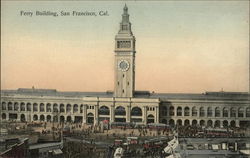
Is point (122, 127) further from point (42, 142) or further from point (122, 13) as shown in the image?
point (122, 13)

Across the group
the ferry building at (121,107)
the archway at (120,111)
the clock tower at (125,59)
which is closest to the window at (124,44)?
the clock tower at (125,59)

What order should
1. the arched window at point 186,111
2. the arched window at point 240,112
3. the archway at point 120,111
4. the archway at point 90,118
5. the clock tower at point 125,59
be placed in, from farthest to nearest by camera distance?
the arched window at point 186,111
the archway at point 120,111
the archway at point 90,118
the arched window at point 240,112
the clock tower at point 125,59

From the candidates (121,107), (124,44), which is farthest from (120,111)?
(124,44)

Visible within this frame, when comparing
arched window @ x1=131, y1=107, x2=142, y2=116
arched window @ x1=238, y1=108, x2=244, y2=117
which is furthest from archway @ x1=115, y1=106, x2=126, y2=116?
arched window @ x1=238, y1=108, x2=244, y2=117

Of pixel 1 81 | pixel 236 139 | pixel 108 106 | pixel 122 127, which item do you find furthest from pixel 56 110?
pixel 236 139

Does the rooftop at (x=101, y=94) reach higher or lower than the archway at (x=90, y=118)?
higher

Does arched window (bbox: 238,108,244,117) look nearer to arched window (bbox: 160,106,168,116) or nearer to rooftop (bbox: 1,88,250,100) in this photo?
rooftop (bbox: 1,88,250,100)

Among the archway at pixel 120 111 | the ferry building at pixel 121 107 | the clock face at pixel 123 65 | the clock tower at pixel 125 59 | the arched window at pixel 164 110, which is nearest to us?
the clock tower at pixel 125 59

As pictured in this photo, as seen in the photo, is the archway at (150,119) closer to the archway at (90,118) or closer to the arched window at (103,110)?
the arched window at (103,110)
